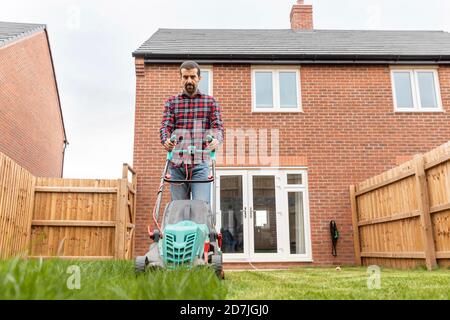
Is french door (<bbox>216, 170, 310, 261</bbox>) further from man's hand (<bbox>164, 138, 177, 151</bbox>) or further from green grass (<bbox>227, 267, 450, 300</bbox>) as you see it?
man's hand (<bbox>164, 138, 177, 151</bbox>)

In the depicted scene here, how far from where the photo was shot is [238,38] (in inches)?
467

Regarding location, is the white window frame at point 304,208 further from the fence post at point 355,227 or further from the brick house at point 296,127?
the fence post at point 355,227

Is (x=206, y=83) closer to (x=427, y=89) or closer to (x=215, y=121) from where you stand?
(x=427, y=89)

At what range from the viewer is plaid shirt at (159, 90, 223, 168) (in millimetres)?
3991

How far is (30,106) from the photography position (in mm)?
14836

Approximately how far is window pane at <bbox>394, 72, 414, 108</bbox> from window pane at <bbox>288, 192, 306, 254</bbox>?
3487mm

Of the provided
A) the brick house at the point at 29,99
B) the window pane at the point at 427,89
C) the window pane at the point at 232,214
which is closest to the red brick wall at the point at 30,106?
the brick house at the point at 29,99

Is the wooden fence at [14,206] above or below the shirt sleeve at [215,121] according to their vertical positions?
below

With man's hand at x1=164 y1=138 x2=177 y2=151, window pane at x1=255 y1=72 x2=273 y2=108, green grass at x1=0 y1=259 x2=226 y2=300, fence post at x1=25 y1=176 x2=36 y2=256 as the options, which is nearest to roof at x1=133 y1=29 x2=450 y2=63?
window pane at x1=255 y1=72 x2=273 y2=108

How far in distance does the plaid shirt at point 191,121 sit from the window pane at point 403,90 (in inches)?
291

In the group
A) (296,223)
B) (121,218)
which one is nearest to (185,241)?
(121,218)

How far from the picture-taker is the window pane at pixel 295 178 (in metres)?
9.34

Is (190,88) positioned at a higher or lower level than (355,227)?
higher

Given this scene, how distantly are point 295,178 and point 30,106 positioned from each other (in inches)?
414
